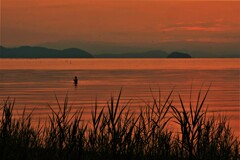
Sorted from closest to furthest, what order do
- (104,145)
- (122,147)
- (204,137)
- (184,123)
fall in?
(184,123)
(122,147)
(104,145)
(204,137)

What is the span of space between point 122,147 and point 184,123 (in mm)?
1731

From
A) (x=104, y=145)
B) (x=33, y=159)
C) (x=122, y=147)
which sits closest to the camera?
(x=122, y=147)

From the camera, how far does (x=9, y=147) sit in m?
10.7

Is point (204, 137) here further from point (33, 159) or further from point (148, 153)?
point (33, 159)

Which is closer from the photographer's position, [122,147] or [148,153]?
[122,147]

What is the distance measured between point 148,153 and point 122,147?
54.1 inches

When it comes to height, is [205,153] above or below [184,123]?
below

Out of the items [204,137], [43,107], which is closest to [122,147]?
[204,137]

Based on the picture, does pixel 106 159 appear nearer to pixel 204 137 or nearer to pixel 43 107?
pixel 204 137

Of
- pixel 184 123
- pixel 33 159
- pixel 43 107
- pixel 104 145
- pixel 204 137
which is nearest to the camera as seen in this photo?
pixel 184 123

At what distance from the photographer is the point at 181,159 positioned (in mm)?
10562

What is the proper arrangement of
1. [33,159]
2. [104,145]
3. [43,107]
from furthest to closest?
[43,107]
[104,145]
[33,159]

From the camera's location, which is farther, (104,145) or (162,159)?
(104,145)

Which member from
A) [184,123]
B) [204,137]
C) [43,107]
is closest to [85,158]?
[184,123]
